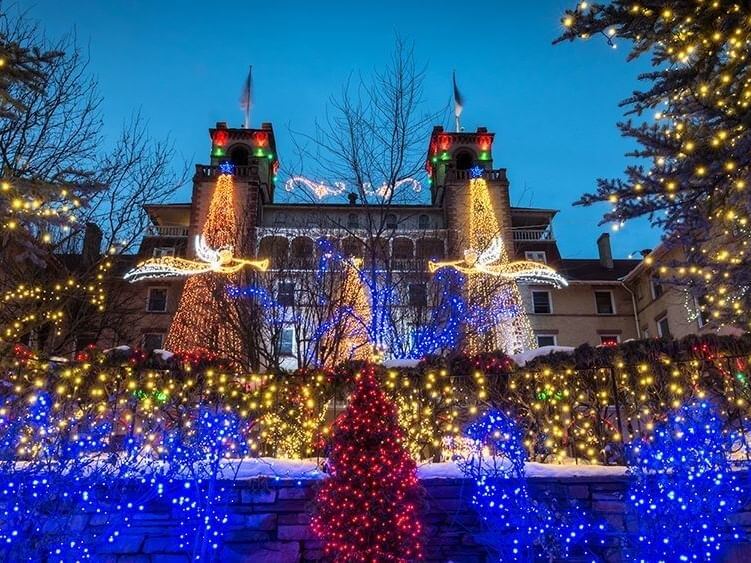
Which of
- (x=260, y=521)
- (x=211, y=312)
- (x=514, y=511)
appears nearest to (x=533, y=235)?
(x=211, y=312)

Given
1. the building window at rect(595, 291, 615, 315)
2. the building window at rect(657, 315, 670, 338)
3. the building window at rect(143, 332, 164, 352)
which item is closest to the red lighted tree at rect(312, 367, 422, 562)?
the building window at rect(657, 315, 670, 338)

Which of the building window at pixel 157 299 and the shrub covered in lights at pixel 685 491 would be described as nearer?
the shrub covered in lights at pixel 685 491

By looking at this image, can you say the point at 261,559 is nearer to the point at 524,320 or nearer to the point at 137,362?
the point at 137,362

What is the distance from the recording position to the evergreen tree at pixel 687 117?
5.45 metres

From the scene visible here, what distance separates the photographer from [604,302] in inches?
1166

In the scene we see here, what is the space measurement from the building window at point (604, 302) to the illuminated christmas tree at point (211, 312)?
20.6m

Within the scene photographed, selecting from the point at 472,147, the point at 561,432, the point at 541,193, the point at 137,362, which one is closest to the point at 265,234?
the point at 137,362

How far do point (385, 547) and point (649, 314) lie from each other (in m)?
25.5

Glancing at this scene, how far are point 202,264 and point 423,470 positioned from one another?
922 cm

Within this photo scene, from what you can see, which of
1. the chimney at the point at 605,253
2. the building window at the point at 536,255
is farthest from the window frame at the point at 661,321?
the building window at the point at 536,255

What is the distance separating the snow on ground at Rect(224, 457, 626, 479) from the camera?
6.42m

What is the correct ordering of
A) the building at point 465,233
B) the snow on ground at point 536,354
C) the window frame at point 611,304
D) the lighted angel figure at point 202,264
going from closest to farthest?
the snow on ground at point 536,354, the lighted angel figure at point 202,264, the building at point 465,233, the window frame at point 611,304

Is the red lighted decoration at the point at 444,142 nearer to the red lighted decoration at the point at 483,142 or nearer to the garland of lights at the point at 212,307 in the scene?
the red lighted decoration at the point at 483,142

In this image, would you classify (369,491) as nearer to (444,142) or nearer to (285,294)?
(285,294)
